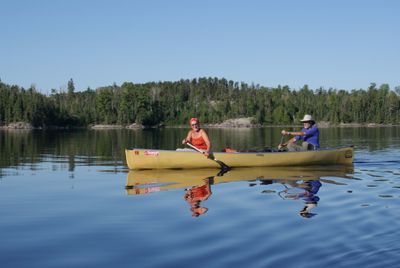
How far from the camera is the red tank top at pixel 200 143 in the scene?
A: 21.7 meters

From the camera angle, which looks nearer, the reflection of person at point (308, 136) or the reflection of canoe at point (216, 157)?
the reflection of canoe at point (216, 157)

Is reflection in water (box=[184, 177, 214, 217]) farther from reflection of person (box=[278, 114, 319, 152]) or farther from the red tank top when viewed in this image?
reflection of person (box=[278, 114, 319, 152])

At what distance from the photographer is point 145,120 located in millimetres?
176375

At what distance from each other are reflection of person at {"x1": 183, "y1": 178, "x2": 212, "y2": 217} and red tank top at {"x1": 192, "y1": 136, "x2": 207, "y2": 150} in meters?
3.57

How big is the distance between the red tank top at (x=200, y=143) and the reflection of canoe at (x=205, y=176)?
936mm

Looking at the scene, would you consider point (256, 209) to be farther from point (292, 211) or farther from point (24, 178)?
point (24, 178)

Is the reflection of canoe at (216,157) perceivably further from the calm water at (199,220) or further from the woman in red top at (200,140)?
the calm water at (199,220)

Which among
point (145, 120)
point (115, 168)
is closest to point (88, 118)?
point (145, 120)

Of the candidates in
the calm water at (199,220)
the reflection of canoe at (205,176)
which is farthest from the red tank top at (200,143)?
the calm water at (199,220)

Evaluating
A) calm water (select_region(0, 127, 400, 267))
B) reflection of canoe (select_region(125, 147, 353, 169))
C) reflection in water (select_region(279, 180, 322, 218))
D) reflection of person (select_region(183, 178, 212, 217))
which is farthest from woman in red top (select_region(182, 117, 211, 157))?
reflection in water (select_region(279, 180, 322, 218))

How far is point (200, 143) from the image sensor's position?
860 inches

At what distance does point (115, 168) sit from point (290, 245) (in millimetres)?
15254

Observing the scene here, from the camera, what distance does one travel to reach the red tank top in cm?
2172

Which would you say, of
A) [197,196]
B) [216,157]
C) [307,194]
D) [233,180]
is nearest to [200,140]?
[216,157]
